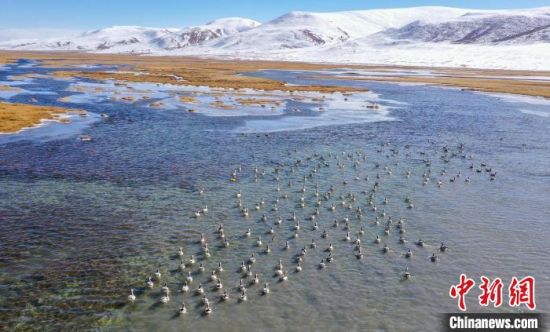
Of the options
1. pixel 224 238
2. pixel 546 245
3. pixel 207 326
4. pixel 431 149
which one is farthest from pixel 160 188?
pixel 431 149

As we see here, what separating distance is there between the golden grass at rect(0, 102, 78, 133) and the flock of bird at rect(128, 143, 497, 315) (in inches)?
1385

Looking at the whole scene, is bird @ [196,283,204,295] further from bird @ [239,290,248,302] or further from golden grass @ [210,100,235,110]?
golden grass @ [210,100,235,110]

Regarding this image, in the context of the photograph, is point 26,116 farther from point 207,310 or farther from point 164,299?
point 207,310

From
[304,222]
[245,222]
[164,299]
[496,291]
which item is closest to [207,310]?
[164,299]

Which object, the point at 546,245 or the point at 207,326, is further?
the point at 546,245

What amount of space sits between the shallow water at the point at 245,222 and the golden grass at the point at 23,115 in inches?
133

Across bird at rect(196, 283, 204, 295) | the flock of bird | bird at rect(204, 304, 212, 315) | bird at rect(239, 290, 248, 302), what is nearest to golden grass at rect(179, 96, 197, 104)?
the flock of bird

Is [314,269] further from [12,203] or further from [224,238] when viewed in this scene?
[12,203]

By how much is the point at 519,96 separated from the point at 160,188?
9844cm

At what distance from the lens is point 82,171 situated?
147 ft

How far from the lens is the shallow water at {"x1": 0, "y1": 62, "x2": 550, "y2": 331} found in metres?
23.0

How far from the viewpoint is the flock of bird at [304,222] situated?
25531mm

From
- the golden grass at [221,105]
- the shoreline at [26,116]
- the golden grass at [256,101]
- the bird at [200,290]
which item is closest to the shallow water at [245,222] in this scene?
the bird at [200,290]

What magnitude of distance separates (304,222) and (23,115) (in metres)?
54.3
